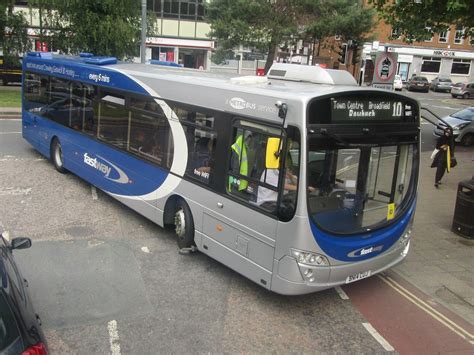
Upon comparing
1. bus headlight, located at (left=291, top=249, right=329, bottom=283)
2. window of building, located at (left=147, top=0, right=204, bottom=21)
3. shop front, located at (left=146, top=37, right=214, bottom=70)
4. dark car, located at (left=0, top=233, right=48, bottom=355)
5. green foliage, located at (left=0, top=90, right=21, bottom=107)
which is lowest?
green foliage, located at (left=0, top=90, right=21, bottom=107)

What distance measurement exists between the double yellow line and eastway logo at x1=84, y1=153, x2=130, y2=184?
181 inches

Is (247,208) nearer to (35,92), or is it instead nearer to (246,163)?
(246,163)

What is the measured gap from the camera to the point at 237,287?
6.27 meters

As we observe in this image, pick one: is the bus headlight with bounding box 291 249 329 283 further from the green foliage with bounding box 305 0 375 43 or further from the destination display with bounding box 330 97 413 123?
the green foliage with bounding box 305 0 375 43

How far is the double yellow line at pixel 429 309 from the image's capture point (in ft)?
18.2

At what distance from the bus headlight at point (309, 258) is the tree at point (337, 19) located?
24763 mm

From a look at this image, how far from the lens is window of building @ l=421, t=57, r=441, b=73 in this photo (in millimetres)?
61375

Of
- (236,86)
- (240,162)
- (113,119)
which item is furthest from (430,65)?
(240,162)

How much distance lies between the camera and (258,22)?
2909 centimetres

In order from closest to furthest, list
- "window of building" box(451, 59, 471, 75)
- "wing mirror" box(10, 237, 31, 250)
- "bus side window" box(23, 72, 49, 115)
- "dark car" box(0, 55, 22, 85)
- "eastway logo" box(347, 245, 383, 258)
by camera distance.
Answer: "wing mirror" box(10, 237, 31, 250), "eastway logo" box(347, 245, 383, 258), "bus side window" box(23, 72, 49, 115), "dark car" box(0, 55, 22, 85), "window of building" box(451, 59, 471, 75)

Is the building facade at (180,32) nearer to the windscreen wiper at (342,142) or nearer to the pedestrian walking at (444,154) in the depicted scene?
the pedestrian walking at (444,154)

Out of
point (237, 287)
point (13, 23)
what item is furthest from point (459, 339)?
point (13, 23)

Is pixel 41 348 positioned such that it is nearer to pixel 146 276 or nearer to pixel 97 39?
pixel 146 276

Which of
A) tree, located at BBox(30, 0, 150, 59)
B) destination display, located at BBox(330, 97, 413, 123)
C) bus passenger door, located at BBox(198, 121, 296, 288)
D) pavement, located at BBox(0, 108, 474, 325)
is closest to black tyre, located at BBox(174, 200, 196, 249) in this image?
bus passenger door, located at BBox(198, 121, 296, 288)
